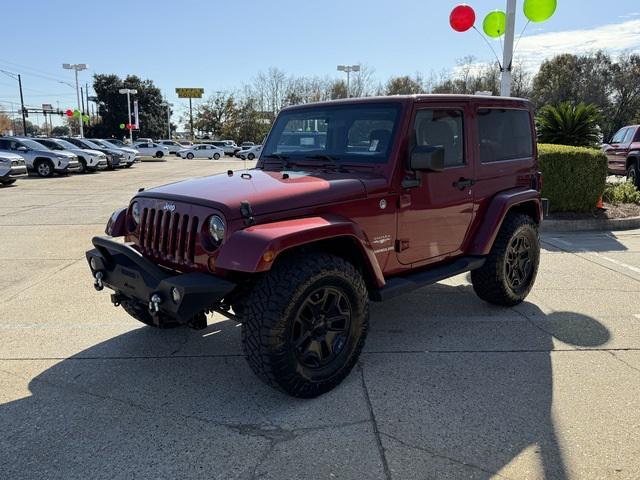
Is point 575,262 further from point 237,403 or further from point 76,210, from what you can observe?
point 76,210

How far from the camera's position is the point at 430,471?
249 centimetres

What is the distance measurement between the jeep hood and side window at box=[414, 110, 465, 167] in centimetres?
56

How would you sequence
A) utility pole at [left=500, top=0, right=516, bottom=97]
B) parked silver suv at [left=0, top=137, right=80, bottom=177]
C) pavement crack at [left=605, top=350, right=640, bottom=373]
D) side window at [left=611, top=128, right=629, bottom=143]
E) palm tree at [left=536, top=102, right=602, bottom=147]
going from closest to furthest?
pavement crack at [left=605, top=350, right=640, bottom=373]
utility pole at [left=500, top=0, right=516, bottom=97]
palm tree at [left=536, top=102, right=602, bottom=147]
side window at [left=611, top=128, right=629, bottom=143]
parked silver suv at [left=0, top=137, right=80, bottom=177]

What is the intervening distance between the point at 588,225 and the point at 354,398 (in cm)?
745

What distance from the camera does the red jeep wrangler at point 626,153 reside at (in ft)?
42.2

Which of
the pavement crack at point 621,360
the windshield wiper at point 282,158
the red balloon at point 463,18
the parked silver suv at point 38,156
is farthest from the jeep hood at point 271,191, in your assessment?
the parked silver suv at point 38,156

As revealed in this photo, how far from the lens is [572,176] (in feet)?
30.1

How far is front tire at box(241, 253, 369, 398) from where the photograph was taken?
291 cm

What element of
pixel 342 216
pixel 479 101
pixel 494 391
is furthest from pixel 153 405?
pixel 479 101

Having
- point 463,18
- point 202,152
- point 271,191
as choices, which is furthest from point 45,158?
point 202,152

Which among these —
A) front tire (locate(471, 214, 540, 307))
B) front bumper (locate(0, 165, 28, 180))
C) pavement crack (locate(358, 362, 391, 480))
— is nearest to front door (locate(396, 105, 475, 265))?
front tire (locate(471, 214, 540, 307))

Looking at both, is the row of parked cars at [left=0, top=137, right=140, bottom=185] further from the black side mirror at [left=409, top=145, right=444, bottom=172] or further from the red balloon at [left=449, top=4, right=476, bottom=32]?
the black side mirror at [left=409, top=145, right=444, bottom=172]

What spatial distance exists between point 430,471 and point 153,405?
5.49 feet

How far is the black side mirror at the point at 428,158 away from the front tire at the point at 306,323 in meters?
0.91
